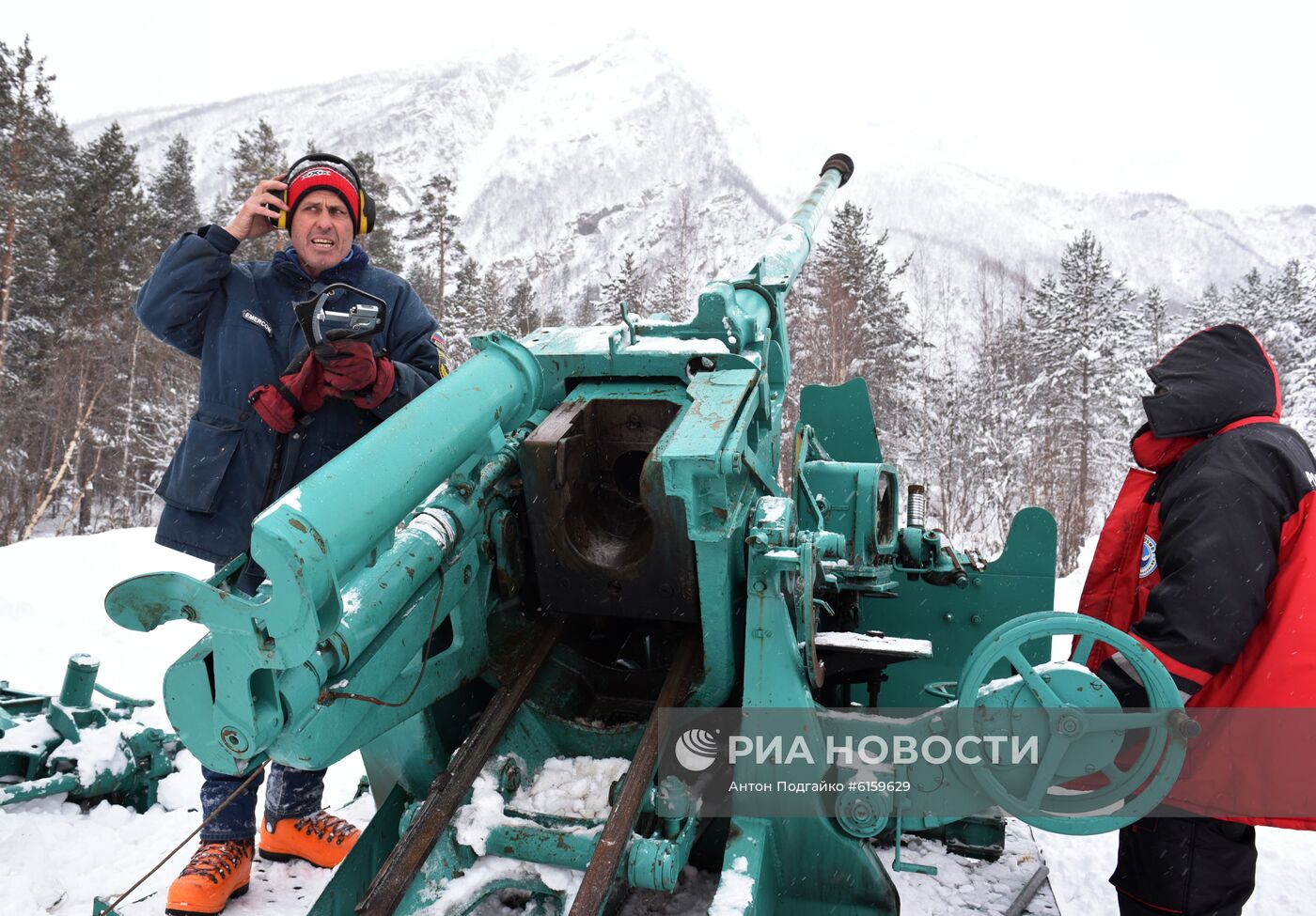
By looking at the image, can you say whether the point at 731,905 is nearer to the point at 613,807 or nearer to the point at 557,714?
the point at 613,807

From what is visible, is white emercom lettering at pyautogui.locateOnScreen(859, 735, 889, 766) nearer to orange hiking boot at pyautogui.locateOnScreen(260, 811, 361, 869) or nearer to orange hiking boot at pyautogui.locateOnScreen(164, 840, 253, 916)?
orange hiking boot at pyautogui.locateOnScreen(260, 811, 361, 869)

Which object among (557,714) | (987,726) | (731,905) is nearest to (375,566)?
(557,714)

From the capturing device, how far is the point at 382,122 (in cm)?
10356

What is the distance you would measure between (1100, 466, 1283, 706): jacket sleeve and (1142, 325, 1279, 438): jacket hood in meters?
0.26

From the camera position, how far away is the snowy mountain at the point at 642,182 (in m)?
72.8

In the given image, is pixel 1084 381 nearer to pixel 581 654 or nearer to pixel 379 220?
pixel 379 220

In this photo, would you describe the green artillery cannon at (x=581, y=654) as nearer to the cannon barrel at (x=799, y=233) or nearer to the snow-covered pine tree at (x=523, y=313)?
the cannon barrel at (x=799, y=233)

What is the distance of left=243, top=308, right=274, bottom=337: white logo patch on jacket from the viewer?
3.11 metres

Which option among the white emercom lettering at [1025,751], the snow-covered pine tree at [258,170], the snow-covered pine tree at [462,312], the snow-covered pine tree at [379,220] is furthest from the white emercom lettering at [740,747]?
the snow-covered pine tree at [462,312]

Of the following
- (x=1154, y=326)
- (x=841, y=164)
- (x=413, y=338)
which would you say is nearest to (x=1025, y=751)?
(x=413, y=338)

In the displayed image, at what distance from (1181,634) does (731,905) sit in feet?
4.49

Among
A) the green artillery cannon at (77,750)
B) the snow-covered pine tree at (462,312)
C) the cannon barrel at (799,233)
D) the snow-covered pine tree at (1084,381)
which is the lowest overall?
the snow-covered pine tree at (1084,381)

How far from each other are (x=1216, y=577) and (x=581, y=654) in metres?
2.00

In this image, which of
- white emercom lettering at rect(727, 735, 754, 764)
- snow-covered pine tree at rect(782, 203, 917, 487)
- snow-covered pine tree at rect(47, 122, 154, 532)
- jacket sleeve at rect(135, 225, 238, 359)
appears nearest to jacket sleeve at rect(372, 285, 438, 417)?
jacket sleeve at rect(135, 225, 238, 359)
